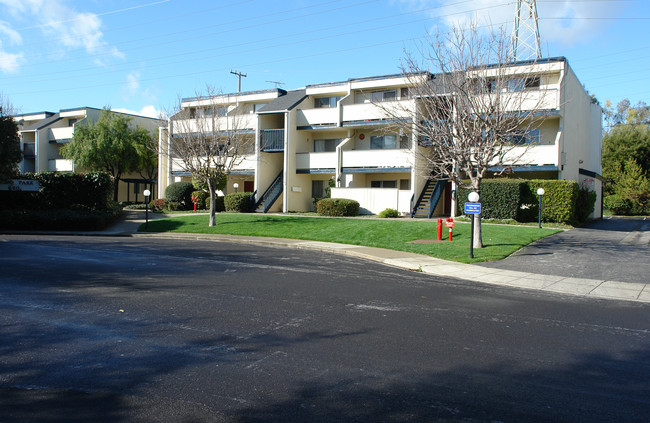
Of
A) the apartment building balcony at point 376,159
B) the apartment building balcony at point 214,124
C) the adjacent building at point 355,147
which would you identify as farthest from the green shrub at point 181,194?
the apartment building balcony at point 376,159

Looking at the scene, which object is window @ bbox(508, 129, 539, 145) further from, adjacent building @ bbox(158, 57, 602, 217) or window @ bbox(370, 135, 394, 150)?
window @ bbox(370, 135, 394, 150)

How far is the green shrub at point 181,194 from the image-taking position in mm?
37344

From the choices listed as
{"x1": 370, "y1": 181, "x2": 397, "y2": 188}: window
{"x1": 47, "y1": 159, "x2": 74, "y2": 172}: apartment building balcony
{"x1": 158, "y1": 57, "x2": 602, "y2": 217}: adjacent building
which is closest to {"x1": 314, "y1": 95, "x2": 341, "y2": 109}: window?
{"x1": 158, "y1": 57, "x2": 602, "y2": 217}: adjacent building

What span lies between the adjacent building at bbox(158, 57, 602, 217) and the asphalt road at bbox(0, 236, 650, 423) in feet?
64.0

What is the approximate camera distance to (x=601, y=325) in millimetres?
7754

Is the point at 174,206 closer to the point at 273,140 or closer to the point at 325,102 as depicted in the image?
the point at 273,140

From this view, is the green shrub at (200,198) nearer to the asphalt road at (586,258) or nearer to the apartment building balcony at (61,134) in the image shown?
the apartment building balcony at (61,134)

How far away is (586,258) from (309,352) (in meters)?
12.4

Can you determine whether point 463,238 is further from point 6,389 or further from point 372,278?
point 6,389

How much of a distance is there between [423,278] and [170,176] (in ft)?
105

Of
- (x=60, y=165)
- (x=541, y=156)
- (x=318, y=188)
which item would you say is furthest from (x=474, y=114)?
(x=60, y=165)

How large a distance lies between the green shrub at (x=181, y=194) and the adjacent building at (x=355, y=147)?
254cm

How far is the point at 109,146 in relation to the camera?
43906mm

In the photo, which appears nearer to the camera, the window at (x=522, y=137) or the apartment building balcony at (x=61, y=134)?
the window at (x=522, y=137)
